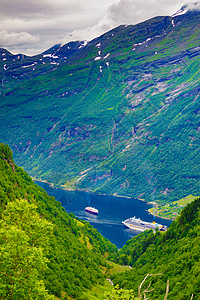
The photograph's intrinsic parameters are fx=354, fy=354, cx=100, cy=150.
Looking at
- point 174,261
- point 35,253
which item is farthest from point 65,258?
point 35,253

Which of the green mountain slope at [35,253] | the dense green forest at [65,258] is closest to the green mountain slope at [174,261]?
the dense green forest at [65,258]

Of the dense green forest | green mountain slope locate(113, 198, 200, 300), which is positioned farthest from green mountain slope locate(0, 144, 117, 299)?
green mountain slope locate(113, 198, 200, 300)

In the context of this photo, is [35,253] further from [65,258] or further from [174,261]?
[174,261]

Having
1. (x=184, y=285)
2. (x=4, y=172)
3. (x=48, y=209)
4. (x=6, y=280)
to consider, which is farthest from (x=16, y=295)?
(x=48, y=209)

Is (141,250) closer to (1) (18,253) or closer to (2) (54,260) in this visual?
(2) (54,260)

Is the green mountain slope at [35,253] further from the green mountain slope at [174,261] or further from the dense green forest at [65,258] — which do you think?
the green mountain slope at [174,261]

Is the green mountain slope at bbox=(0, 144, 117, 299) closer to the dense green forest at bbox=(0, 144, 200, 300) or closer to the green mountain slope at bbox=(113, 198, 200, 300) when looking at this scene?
the dense green forest at bbox=(0, 144, 200, 300)
